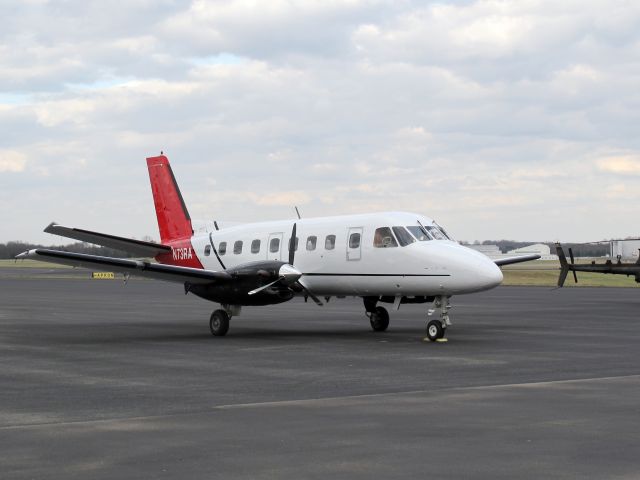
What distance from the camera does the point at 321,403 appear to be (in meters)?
12.3

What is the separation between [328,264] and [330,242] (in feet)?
1.92

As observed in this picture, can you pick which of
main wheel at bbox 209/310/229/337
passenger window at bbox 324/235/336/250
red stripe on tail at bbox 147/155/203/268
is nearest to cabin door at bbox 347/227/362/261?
passenger window at bbox 324/235/336/250

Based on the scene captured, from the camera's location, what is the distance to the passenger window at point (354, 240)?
2397 cm

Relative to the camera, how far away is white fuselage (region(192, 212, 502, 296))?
21750 millimetres

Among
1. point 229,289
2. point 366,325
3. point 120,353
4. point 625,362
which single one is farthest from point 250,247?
point 625,362

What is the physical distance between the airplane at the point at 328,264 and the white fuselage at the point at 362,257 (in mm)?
25

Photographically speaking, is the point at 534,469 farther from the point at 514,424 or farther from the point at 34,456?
the point at 34,456

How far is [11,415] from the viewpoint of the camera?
11508 mm

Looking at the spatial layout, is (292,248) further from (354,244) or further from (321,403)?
(321,403)

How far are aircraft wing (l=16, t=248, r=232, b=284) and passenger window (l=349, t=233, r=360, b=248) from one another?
10.5 feet

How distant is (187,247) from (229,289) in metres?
4.58

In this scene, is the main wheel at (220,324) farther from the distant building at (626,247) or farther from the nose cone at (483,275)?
the distant building at (626,247)

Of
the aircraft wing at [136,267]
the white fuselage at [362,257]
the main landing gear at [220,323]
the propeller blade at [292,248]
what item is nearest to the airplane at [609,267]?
the white fuselage at [362,257]

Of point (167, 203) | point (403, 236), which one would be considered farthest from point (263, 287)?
point (167, 203)
